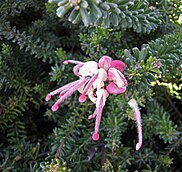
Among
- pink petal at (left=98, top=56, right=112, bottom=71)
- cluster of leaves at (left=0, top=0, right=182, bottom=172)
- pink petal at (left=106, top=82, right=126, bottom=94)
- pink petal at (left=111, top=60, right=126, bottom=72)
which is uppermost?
pink petal at (left=98, top=56, right=112, bottom=71)

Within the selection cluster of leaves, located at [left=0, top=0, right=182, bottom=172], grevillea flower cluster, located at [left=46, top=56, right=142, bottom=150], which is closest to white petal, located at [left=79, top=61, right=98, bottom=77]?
grevillea flower cluster, located at [left=46, top=56, right=142, bottom=150]

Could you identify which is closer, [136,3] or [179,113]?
[136,3]

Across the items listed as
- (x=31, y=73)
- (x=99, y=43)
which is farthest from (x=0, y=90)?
(x=99, y=43)

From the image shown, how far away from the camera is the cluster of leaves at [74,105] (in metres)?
0.94

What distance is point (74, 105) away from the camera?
103 cm

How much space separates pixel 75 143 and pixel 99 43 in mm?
298

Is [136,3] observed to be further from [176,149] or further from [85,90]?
[176,149]

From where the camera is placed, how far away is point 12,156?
103 centimetres

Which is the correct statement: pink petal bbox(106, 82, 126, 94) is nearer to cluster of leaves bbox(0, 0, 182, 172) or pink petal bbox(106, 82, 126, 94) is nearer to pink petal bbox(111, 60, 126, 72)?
Answer: pink petal bbox(111, 60, 126, 72)

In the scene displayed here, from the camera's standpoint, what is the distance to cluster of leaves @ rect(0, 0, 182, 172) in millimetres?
941

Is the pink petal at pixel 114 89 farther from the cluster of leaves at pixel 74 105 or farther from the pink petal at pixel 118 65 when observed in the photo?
the cluster of leaves at pixel 74 105

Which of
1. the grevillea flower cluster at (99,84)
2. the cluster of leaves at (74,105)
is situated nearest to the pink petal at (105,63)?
the grevillea flower cluster at (99,84)

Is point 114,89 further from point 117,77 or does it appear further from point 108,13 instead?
point 108,13

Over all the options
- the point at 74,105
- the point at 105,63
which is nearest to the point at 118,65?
the point at 105,63
